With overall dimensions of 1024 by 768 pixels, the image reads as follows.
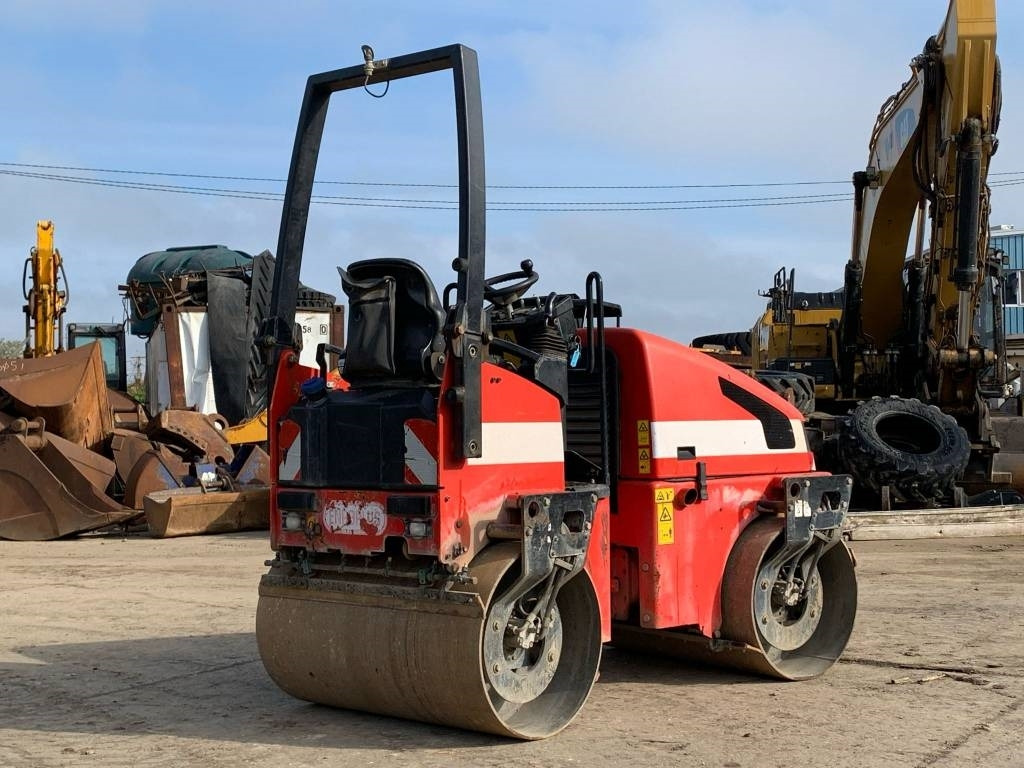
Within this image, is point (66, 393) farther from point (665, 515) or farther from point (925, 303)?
point (665, 515)

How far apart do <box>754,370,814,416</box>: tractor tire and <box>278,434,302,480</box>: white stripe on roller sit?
8.88 meters

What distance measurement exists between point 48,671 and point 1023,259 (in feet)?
144

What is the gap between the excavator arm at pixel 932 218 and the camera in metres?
13.2

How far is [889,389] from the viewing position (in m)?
15.7

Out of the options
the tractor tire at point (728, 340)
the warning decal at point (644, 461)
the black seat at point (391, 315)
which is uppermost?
the tractor tire at point (728, 340)

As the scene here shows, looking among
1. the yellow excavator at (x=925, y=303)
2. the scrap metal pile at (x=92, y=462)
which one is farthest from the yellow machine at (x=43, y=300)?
the yellow excavator at (x=925, y=303)

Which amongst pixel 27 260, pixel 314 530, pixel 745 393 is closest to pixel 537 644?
pixel 314 530

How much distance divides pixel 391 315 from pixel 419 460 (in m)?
0.62

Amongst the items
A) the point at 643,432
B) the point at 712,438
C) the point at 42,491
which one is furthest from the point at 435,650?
the point at 42,491

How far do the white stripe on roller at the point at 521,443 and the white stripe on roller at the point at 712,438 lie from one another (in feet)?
2.23

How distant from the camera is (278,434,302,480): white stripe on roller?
5422 millimetres

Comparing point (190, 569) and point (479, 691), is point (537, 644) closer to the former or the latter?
point (479, 691)

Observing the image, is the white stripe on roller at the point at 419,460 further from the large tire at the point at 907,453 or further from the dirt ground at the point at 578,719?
the large tire at the point at 907,453

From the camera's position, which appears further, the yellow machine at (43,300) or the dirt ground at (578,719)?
the yellow machine at (43,300)
